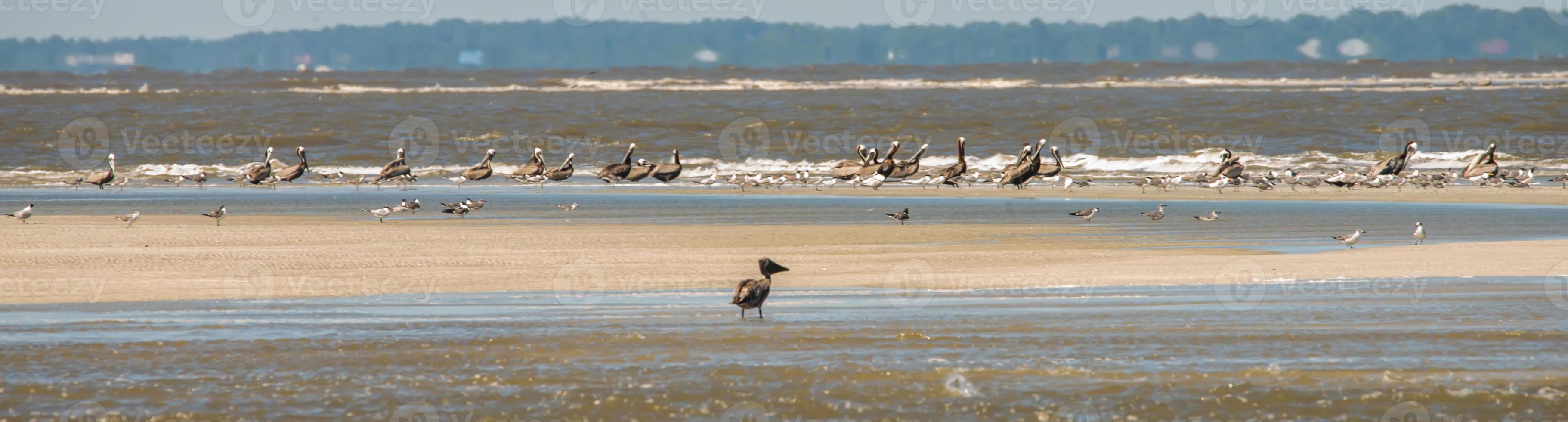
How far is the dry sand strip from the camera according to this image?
988 centimetres

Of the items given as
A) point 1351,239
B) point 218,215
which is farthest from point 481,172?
point 1351,239

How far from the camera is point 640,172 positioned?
25688 mm

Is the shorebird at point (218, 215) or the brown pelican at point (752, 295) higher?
the brown pelican at point (752, 295)

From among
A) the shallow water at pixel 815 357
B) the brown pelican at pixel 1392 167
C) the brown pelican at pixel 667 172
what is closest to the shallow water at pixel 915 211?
the brown pelican at pixel 1392 167

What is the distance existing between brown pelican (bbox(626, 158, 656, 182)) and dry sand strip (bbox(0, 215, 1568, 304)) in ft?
33.5

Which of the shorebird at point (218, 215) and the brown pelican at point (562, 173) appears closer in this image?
the shorebird at point (218, 215)

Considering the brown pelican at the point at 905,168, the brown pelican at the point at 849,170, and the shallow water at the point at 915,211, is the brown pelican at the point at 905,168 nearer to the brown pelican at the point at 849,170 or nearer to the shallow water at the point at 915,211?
the brown pelican at the point at 849,170

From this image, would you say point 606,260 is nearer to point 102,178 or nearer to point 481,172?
point 481,172

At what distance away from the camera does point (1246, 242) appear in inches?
527

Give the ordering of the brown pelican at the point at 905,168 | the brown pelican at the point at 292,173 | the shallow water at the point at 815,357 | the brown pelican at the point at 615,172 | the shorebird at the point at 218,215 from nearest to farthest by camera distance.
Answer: the shallow water at the point at 815,357, the shorebird at the point at 218,215, the brown pelican at the point at 905,168, the brown pelican at the point at 615,172, the brown pelican at the point at 292,173

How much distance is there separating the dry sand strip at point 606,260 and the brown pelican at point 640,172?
10211 millimetres

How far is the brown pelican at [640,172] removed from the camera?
25422mm

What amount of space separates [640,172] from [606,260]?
558 inches

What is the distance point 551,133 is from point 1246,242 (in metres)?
28.1
